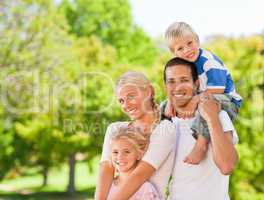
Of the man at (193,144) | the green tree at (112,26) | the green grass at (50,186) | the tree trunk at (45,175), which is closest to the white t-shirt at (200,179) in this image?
the man at (193,144)

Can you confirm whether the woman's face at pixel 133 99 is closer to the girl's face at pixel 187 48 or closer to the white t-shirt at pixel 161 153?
the white t-shirt at pixel 161 153

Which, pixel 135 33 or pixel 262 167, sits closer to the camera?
pixel 262 167

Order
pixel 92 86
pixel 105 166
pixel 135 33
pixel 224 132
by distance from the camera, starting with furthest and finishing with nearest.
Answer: pixel 135 33, pixel 92 86, pixel 105 166, pixel 224 132

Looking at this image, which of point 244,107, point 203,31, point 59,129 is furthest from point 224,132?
point 203,31

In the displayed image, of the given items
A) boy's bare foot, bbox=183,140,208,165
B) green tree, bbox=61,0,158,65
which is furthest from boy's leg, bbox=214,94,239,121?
green tree, bbox=61,0,158,65

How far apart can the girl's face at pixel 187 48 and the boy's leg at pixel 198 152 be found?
1.14 ft

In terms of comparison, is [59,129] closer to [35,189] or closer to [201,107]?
[35,189]

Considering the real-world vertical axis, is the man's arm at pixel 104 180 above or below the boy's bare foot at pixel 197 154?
below

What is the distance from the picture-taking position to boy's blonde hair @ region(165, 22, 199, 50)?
6.60ft

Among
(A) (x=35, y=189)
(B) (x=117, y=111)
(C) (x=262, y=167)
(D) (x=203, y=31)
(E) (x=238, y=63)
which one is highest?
(D) (x=203, y=31)

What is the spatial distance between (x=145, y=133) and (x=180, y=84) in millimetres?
205

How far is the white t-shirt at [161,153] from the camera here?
1702 mm

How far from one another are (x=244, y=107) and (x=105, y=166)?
9947mm

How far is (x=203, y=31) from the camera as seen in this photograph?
680 inches
